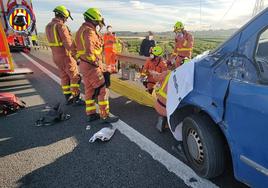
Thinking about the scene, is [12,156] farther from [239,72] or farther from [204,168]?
[239,72]

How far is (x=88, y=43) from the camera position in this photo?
406cm

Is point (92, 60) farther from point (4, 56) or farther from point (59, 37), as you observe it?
point (4, 56)

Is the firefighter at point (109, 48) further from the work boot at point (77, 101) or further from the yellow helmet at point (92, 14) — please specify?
the yellow helmet at point (92, 14)

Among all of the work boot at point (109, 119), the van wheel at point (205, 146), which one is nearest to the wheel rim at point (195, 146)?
the van wheel at point (205, 146)

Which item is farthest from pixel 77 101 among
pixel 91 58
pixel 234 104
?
pixel 234 104

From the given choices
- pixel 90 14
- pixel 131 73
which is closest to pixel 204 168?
pixel 90 14

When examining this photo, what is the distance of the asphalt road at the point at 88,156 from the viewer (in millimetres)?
2652

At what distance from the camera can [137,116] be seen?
459cm

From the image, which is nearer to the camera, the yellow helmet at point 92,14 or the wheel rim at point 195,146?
the wheel rim at point 195,146

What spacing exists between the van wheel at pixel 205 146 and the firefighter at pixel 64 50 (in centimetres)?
352

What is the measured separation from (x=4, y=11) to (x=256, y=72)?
967 centimetres

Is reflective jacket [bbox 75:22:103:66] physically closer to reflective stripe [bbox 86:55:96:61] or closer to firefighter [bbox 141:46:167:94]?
reflective stripe [bbox 86:55:96:61]

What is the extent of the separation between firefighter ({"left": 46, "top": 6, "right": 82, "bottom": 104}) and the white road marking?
1.94 meters

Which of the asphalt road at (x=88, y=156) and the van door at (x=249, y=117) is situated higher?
the van door at (x=249, y=117)
